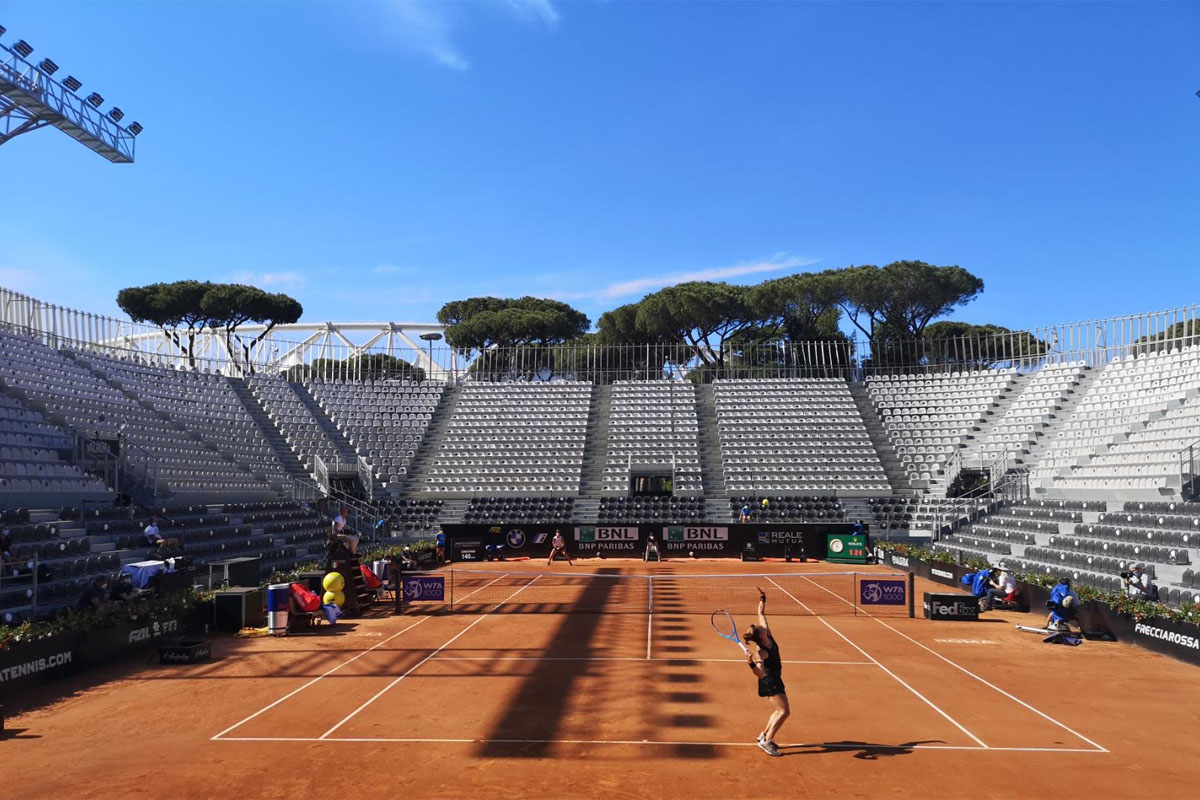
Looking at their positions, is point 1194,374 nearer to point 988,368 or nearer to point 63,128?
point 988,368

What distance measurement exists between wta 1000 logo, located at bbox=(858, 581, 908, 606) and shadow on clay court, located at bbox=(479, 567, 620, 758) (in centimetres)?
802

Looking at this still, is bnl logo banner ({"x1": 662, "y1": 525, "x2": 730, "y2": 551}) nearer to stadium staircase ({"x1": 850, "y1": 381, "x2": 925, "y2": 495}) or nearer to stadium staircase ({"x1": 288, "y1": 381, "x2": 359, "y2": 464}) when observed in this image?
stadium staircase ({"x1": 850, "y1": 381, "x2": 925, "y2": 495})

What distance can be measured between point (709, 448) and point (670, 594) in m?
21.9

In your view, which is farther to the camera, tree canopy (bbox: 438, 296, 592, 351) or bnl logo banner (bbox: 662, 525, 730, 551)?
tree canopy (bbox: 438, 296, 592, 351)

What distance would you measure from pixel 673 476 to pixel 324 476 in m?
17.6

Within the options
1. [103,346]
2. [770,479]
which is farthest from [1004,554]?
[103,346]

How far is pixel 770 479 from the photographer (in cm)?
4256

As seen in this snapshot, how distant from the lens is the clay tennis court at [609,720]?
9.39 m

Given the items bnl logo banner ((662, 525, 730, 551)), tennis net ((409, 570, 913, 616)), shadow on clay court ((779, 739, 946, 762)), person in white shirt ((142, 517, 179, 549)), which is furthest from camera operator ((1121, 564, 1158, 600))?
person in white shirt ((142, 517, 179, 549))

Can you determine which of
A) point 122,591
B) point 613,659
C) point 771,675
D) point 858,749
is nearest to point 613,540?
point 613,659

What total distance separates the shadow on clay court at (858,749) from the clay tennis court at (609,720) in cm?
4

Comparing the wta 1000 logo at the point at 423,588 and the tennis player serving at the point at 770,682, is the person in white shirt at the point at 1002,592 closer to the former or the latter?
the tennis player serving at the point at 770,682

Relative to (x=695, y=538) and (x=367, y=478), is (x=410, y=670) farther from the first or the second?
(x=367, y=478)

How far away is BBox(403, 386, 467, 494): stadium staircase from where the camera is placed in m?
43.3
